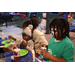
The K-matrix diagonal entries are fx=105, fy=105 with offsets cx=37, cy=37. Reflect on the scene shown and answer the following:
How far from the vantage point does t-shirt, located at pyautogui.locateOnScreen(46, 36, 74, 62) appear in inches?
58.1

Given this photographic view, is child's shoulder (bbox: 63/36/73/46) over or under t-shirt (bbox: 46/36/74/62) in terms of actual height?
over

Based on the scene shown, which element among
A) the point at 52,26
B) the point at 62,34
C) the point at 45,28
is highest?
the point at 52,26

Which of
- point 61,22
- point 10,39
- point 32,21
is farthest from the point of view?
point 10,39

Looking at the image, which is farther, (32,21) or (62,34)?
(32,21)

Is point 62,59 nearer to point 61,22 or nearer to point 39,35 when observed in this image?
point 61,22

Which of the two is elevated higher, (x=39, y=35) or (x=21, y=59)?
(x=39, y=35)

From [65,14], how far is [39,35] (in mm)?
5032

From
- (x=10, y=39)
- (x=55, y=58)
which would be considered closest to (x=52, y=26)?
(x=55, y=58)

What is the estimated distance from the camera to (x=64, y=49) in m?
1.51

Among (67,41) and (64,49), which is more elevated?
(67,41)

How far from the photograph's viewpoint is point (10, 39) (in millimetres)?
3029

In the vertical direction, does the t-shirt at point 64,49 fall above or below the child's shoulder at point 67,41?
below

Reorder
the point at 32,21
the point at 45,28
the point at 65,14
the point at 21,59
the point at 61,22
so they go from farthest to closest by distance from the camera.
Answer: the point at 45,28
the point at 65,14
the point at 32,21
the point at 21,59
the point at 61,22

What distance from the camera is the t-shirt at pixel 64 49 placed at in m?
1.48
